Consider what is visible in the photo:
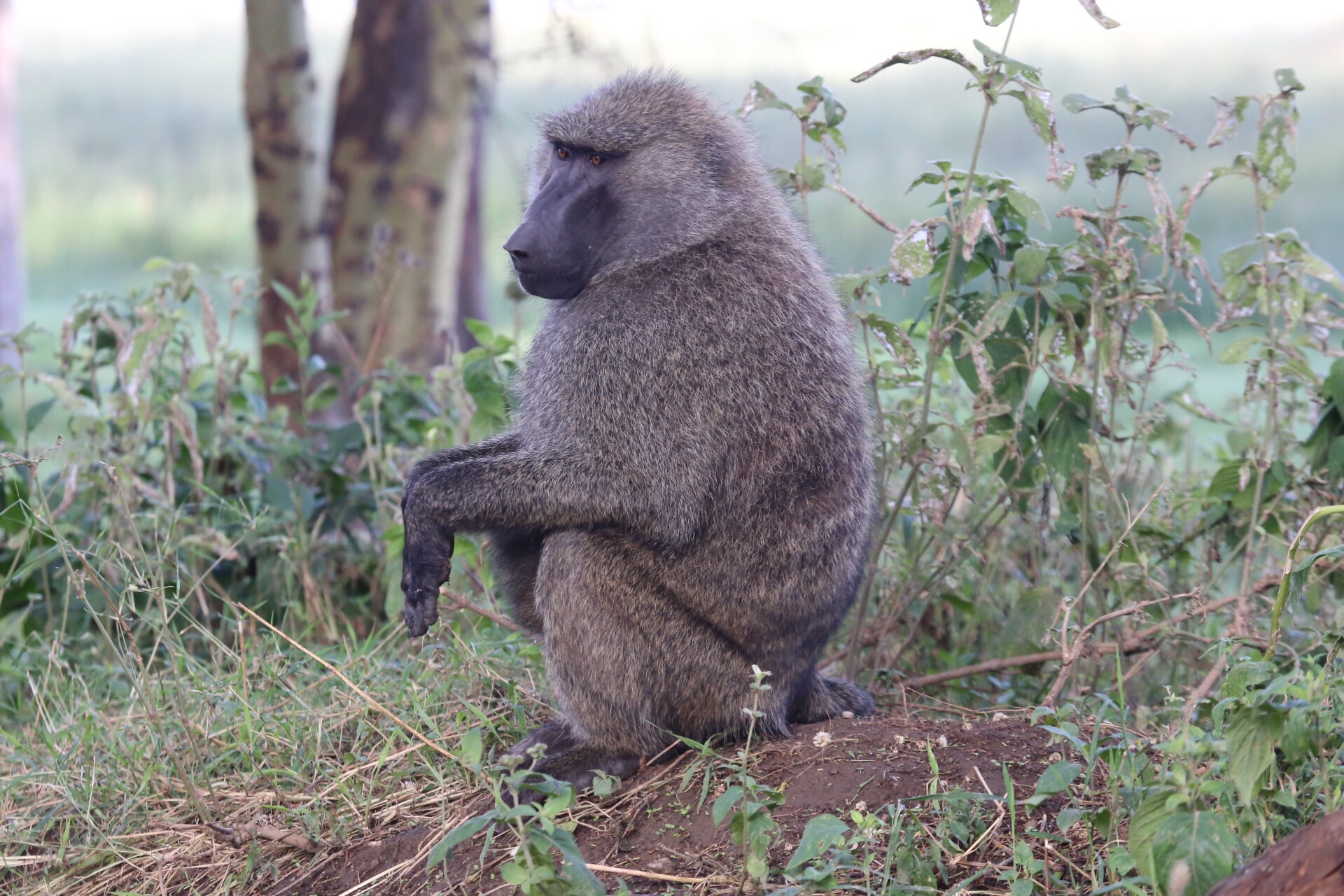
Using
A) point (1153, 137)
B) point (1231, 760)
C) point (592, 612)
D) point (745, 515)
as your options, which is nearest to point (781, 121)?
point (745, 515)

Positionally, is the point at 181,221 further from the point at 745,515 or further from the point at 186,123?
the point at 745,515

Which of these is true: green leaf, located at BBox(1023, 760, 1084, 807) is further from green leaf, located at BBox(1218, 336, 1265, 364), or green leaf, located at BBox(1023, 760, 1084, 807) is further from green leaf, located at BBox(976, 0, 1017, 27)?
green leaf, located at BBox(976, 0, 1017, 27)

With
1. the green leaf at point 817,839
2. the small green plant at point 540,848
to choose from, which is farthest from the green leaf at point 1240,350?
the small green plant at point 540,848

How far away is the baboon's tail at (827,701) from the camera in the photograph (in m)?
2.44

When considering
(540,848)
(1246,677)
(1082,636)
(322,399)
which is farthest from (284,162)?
(1246,677)

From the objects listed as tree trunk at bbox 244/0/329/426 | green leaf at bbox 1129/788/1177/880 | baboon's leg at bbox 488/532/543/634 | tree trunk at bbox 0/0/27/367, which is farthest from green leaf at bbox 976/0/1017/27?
tree trunk at bbox 0/0/27/367

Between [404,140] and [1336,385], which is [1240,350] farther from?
[404,140]

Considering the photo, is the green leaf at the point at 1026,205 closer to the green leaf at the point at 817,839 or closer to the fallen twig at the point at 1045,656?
the fallen twig at the point at 1045,656

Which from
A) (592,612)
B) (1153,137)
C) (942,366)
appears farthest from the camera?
(1153,137)

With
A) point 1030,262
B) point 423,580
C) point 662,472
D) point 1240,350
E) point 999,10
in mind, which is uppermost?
point 999,10

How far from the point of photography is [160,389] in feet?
11.1

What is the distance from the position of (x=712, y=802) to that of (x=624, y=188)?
1.17 m

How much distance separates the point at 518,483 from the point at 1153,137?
5.08m

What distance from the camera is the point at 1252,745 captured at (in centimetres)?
153
